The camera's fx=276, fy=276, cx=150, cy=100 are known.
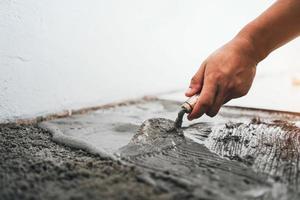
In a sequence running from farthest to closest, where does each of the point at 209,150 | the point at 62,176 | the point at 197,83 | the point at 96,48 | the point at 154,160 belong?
1. the point at 96,48
2. the point at 197,83
3. the point at 209,150
4. the point at 154,160
5. the point at 62,176

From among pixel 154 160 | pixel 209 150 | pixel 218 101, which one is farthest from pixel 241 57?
pixel 154 160

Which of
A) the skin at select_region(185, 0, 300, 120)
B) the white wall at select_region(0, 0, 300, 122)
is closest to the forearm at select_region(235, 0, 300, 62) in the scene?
the skin at select_region(185, 0, 300, 120)

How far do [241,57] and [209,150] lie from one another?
427 millimetres

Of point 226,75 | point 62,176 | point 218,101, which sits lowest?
point 62,176

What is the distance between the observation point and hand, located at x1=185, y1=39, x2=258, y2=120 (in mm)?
1196

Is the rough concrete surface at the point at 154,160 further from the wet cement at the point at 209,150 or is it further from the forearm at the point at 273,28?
the forearm at the point at 273,28

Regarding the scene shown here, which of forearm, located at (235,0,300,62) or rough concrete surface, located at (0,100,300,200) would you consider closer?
rough concrete surface, located at (0,100,300,200)

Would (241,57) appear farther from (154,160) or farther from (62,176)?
(62,176)

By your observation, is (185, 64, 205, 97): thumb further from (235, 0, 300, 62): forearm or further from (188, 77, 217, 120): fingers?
(235, 0, 300, 62): forearm

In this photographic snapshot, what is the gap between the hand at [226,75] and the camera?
1196mm

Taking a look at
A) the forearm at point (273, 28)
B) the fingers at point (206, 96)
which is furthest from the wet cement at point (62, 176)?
the forearm at point (273, 28)

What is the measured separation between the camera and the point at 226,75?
119 centimetres

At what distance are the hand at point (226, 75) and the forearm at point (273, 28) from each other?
3cm

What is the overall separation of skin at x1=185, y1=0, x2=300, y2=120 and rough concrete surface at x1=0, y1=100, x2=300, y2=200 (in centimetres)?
21
